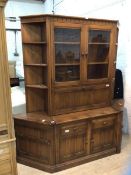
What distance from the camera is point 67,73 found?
2.63 metres

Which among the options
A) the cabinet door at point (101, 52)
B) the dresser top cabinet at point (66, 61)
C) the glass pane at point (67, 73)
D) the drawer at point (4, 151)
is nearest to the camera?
the drawer at point (4, 151)

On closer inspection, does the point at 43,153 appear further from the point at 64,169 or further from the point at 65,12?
the point at 65,12

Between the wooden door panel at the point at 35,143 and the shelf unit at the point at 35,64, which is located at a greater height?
the shelf unit at the point at 35,64

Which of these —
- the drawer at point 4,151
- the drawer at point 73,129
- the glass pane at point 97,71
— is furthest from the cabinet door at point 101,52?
the drawer at point 4,151

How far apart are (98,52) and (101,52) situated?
0.05 metres

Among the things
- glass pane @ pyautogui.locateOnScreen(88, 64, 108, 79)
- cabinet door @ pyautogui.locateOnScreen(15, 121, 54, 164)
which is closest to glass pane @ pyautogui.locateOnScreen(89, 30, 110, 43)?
glass pane @ pyautogui.locateOnScreen(88, 64, 108, 79)

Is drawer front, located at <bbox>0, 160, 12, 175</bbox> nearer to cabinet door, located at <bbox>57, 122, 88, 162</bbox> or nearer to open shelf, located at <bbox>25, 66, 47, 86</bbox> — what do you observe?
cabinet door, located at <bbox>57, 122, 88, 162</bbox>

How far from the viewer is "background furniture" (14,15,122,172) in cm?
245

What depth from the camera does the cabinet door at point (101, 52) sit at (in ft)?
8.73

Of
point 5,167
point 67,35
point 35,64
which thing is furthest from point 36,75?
point 5,167

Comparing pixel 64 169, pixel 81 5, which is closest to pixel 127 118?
pixel 64 169

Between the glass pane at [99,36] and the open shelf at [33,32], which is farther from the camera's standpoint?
the glass pane at [99,36]

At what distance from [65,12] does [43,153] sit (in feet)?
11.6

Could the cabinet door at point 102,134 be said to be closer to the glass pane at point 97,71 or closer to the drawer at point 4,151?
the glass pane at point 97,71
